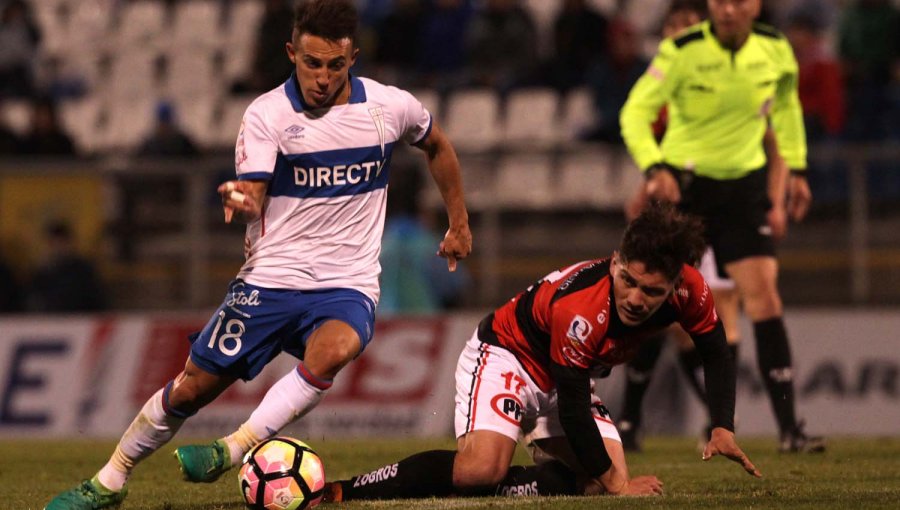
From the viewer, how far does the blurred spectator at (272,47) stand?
54.1ft

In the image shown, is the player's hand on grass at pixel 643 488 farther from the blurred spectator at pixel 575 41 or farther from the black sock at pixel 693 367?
the blurred spectator at pixel 575 41

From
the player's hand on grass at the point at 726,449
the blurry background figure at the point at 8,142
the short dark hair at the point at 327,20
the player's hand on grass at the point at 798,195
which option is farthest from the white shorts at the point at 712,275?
the blurry background figure at the point at 8,142

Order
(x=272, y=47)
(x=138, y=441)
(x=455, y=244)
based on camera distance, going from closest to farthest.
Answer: (x=138, y=441), (x=455, y=244), (x=272, y=47)

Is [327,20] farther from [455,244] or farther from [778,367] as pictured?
[778,367]

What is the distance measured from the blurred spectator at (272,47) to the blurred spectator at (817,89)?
5379 mm

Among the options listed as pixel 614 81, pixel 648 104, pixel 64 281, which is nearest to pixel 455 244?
→ pixel 648 104

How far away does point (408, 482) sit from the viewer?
22.4ft

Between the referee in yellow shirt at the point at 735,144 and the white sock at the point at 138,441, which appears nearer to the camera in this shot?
the white sock at the point at 138,441

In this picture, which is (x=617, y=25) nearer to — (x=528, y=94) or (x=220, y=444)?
(x=528, y=94)

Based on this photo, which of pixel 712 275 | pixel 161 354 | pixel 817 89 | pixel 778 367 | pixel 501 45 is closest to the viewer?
pixel 778 367

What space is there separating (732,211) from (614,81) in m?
5.68

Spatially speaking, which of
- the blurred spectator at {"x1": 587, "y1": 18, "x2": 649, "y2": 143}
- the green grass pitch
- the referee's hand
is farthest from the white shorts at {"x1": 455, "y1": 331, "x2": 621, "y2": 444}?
the blurred spectator at {"x1": 587, "y1": 18, "x2": 649, "y2": 143}

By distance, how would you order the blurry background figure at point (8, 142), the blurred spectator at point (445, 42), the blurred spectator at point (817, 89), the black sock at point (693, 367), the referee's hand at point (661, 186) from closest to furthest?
the referee's hand at point (661, 186) → the black sock at point (693, 367) → the blurred spectator at point (817, 89) → the blurry background figure at point (8, 142) → the blurred spectator at point (445, 42)

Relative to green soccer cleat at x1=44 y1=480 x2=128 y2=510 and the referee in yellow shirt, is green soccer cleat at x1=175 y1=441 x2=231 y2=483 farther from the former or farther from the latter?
the referee in yellow shirt
